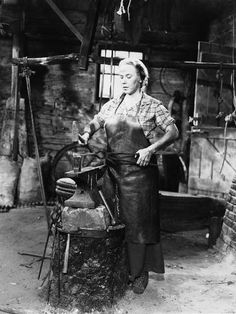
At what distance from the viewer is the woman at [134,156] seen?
350 cm

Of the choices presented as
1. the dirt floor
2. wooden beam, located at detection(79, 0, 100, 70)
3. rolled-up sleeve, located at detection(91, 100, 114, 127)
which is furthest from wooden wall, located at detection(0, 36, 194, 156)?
rolled-up sleeve, located at detection(91, 100, 114, 127)

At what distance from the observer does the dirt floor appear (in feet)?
11.4

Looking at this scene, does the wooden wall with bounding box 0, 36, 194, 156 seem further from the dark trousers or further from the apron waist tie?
the dark trousers

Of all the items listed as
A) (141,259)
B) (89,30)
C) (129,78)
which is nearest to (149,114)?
(129,78)

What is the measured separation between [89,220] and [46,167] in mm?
5591

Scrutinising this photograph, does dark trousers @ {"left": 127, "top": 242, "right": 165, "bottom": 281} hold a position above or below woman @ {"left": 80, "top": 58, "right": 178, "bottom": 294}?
below

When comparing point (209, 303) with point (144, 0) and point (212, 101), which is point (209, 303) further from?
point (212, 101)

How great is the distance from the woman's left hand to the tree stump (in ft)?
1.93

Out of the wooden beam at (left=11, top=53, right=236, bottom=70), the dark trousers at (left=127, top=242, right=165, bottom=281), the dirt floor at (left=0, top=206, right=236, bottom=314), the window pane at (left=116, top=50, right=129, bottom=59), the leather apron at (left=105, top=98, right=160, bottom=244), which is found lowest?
the dirt floor at (left=0, top=206, right=236, bottom=314)

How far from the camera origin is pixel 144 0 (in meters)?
5.38

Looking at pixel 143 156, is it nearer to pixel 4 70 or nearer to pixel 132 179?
pixel 132 179

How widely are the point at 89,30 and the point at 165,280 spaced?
10.8ft

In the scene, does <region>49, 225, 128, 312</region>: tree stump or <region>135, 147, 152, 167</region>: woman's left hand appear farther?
<region>135, 147, 152, 167</region>: woman's left hand

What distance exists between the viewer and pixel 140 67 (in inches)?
139
